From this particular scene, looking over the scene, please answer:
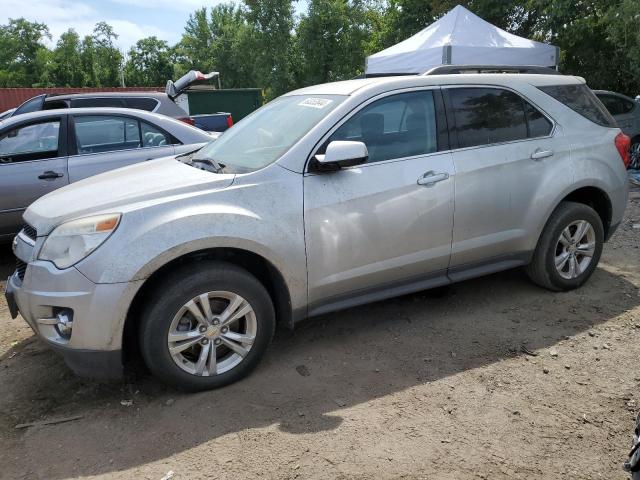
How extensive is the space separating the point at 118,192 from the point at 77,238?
43cm

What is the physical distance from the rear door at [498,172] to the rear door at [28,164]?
401cm

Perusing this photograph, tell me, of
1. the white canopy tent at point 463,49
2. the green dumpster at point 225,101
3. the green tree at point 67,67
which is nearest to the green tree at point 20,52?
the green tree at point 67,67

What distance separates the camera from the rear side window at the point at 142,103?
294 inches

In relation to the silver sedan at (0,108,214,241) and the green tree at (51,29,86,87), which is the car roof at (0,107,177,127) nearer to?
the silver sedan at (0,108,214,241)

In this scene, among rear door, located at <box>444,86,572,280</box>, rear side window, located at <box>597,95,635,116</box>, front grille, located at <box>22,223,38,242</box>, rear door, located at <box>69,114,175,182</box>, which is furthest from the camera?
rear side window, located at <box>597,95,635,116</box>

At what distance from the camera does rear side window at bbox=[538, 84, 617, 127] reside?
4215mm

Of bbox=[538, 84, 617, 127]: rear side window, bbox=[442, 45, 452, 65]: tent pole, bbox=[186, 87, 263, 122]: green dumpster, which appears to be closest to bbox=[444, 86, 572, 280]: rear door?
bbox=[538, 84, 617, 127]: rear side window

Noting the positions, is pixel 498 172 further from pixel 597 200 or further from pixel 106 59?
pixel 106 59

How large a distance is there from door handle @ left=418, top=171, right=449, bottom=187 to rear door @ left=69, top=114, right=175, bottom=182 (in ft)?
10.9

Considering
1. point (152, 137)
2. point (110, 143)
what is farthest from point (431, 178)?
point (110, 143)

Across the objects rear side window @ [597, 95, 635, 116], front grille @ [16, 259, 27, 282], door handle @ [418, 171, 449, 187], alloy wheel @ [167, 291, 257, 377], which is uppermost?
rear side window @ [597, 95, 635, 116]

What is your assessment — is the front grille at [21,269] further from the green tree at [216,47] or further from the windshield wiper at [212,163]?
the green tree at [216,47]

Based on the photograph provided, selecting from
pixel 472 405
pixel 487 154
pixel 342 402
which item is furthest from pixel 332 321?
pixel 487 154

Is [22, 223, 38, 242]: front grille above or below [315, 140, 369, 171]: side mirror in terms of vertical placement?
below
